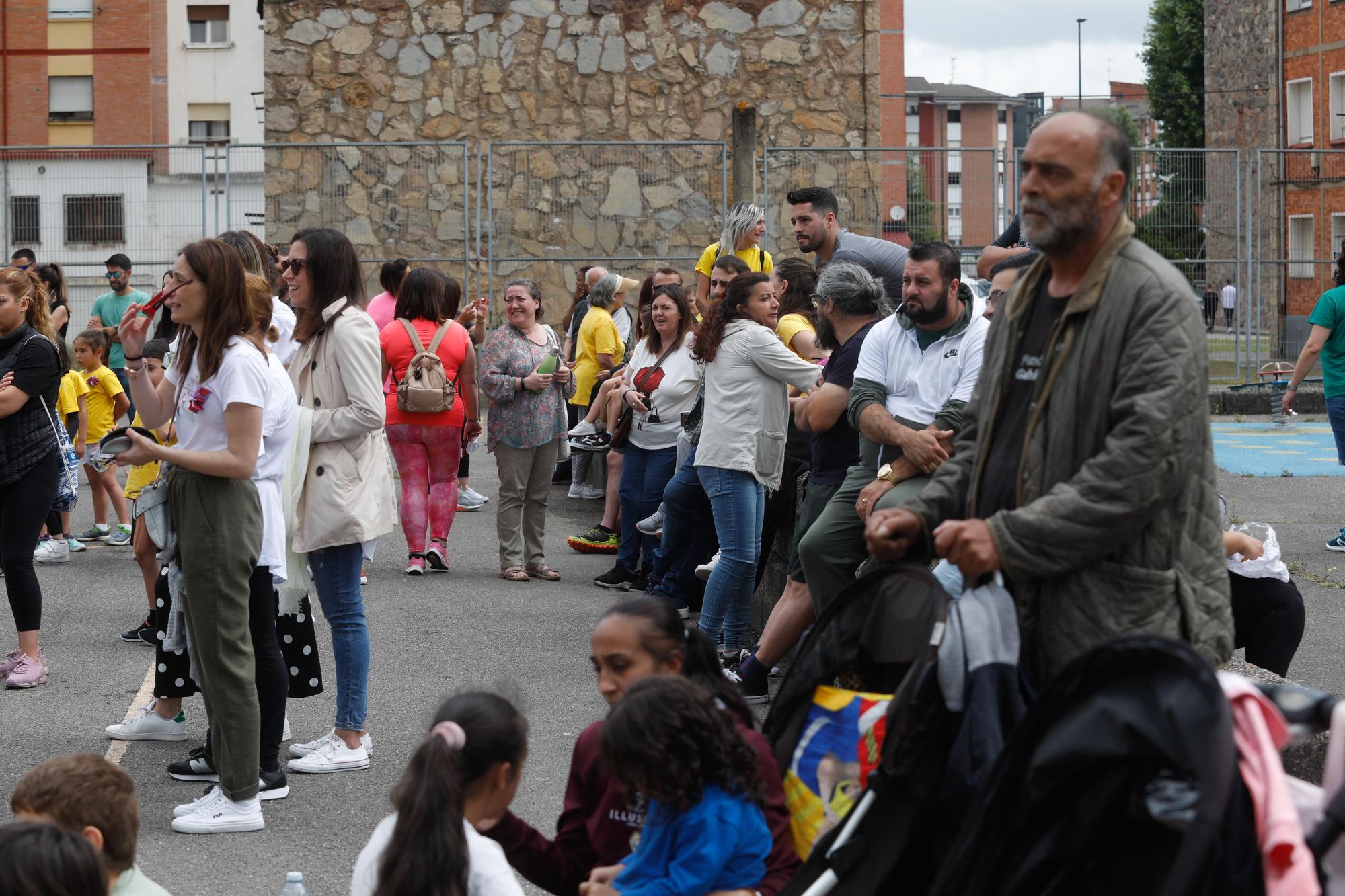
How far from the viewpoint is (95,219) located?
798 inches

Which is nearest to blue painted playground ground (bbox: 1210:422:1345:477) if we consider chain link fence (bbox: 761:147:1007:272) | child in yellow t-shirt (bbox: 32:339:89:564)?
chain link fence (bbox: 761:147:1007:272)

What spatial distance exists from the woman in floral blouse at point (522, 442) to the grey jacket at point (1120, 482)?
706 centimetres

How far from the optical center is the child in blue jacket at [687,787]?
326 cm

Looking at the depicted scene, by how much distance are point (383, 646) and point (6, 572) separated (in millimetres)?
1919

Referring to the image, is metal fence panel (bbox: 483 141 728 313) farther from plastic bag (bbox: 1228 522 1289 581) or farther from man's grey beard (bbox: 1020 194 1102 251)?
man's grey beard (bbox: 1020 194 1102 251)

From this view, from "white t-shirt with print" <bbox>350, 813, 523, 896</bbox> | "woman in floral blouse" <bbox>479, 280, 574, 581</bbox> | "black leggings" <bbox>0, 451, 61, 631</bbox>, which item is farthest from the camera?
"woman in floral blouse" <bbox>479, 280, 574, 581</bbox>

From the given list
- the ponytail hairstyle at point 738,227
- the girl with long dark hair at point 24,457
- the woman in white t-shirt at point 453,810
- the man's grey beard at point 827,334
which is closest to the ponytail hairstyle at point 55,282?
the girl with long dark hair at point 24,457

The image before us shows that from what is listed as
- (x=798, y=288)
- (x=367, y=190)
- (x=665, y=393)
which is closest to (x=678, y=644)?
(x=798, y=288)

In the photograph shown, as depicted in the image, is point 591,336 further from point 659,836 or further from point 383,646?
point 659,836

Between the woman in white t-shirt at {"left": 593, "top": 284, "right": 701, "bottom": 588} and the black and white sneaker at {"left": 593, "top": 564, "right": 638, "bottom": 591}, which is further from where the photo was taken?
the black and white sneaker at {"left": 593, "top": 564, "right": 638, "bottom": 591}

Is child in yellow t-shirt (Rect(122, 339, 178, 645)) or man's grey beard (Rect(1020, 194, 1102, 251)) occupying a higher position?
man's grey beard (Rect(1020, 194, 1102, 251))

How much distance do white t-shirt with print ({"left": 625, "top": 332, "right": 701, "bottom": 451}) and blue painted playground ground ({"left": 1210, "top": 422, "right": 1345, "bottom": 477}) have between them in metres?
6.16

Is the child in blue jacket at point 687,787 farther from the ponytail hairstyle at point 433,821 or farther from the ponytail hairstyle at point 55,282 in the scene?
the ponytail hairstyle at point 55,282

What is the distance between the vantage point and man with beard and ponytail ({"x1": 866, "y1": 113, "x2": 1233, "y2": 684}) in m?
3.05
